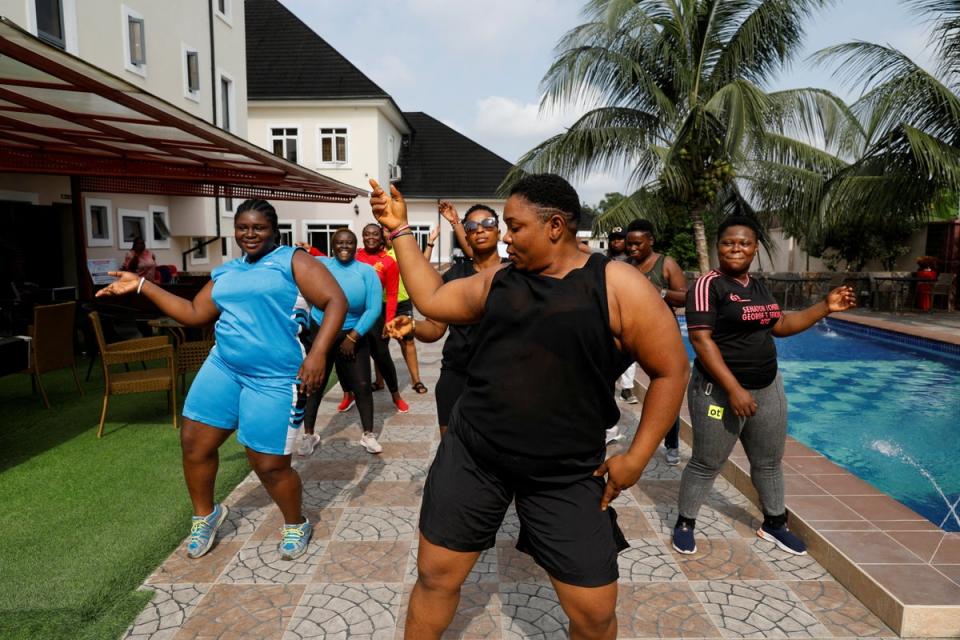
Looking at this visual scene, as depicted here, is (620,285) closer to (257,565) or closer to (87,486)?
(257,565)

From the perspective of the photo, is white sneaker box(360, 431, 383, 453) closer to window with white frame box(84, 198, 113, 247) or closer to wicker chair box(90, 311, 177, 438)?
wicker chair box(90, 311, 177, 438)

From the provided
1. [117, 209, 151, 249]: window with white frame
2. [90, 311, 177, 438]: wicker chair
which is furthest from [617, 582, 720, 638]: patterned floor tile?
[117, 209, 151, 249]: window with white frame

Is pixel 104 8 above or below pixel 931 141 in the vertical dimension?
above

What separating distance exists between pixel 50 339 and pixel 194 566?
4.44 metres

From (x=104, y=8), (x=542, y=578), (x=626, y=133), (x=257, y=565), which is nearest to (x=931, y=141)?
(x=626, y=133)

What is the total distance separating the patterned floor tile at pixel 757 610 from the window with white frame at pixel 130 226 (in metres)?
14.8

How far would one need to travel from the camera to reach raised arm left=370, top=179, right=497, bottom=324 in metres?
2.22

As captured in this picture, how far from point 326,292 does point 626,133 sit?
38.4ft

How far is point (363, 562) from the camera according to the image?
11.1 feet

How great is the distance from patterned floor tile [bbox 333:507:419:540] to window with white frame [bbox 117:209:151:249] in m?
12.9

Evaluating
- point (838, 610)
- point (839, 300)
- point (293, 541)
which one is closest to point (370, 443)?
point (293, 541)

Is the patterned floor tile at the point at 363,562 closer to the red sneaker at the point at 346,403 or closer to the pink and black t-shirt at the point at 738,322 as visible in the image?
the pink and black t-shirt at the point at 738,322

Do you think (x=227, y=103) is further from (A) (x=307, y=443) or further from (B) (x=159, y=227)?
(A) (x=307, y=443)

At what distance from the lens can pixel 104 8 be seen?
12211mm
